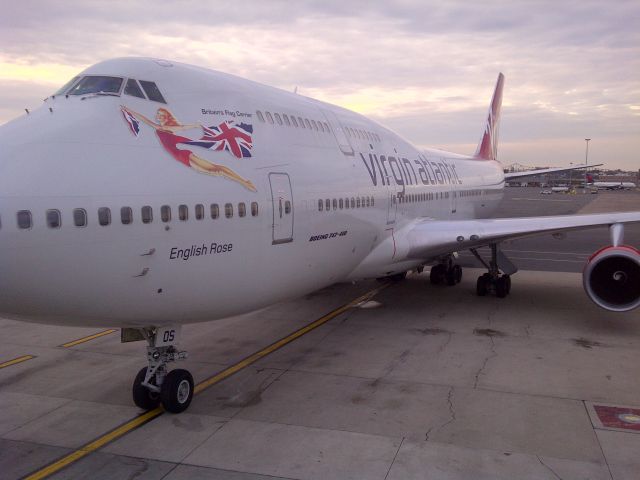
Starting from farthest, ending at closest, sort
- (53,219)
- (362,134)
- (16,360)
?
(362,134) → (16,360) → (53,219)

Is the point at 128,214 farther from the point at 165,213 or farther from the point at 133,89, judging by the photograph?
the point at 133,89

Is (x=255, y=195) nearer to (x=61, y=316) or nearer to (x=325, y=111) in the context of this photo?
(x=61, y=316)

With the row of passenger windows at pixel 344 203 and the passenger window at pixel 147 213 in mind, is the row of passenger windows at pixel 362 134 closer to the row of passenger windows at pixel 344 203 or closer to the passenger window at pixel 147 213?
the row of passenger windows at pixel 344 203

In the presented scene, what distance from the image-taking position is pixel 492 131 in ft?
94.1

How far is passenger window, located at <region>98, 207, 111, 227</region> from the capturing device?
6.68 meters

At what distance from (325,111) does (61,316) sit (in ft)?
24.7

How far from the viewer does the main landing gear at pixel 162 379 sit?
8461 mm

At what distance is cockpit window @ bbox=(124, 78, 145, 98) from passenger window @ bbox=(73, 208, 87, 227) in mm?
1991

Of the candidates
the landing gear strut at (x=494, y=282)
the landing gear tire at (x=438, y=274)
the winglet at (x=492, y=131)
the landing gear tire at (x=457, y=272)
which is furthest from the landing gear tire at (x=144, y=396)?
the winglet at (x=492, y=131)

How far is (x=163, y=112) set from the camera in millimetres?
7875

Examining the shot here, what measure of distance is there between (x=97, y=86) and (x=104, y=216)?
7.00ft

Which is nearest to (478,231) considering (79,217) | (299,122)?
(299,122)

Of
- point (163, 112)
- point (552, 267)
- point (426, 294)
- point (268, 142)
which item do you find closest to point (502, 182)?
point (552, 267)

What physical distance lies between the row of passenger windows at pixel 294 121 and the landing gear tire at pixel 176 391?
421 cm
